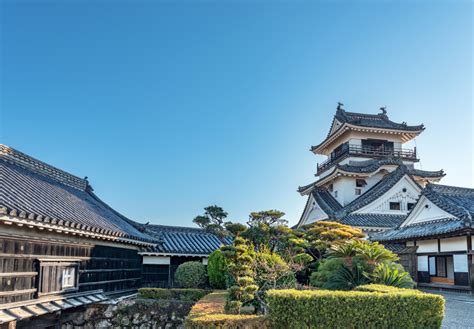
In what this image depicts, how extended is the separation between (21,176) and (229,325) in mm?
8381

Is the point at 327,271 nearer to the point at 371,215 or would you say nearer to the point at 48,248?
the point at 48,248

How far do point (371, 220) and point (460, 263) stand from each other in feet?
39.0

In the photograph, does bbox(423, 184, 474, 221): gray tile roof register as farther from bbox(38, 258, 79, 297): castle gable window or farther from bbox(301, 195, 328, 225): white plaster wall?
bbox(38, 258, 79, 297): castle gable window

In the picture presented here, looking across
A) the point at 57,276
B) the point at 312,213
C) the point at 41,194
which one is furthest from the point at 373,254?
the point at 312,213

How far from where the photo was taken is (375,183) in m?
33.7

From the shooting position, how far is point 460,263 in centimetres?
1728

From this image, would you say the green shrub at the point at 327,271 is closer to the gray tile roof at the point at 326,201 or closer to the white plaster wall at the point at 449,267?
the white plaster wall at the point at 449,267

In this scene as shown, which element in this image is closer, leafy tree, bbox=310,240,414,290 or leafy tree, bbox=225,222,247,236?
leafy tree, bbox=310,240,414,290

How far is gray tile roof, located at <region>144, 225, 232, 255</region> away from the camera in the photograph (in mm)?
19688

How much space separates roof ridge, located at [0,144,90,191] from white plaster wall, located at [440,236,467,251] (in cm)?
1737

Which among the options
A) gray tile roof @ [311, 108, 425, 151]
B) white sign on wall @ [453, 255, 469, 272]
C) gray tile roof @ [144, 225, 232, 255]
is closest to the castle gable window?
gray tile roof @ [144, 225, 232, 255]

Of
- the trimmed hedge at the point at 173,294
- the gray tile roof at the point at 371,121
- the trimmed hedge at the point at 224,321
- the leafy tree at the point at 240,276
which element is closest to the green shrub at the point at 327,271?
the leafy tree at the point at 240,276

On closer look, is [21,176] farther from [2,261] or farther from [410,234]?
[410,234]

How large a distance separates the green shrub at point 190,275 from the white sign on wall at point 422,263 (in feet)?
37.4
